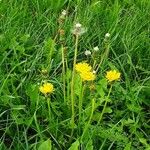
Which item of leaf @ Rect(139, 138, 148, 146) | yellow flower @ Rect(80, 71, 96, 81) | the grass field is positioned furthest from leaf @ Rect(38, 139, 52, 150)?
leaf @ Rect(139, 138, 148, 146)

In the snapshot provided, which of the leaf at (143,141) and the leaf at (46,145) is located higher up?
the leaf at (46,145)

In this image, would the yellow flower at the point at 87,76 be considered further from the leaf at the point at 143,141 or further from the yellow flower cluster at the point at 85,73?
the leaf at the point at 143,141

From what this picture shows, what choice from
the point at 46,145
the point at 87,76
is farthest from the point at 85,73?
the point at 46,145

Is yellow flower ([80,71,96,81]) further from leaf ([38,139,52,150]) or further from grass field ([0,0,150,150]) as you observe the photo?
leaf ([38,139,52,150])

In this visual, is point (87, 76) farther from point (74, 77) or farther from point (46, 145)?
point (46, 145)

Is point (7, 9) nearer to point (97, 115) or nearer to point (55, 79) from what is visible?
point (55, 79)

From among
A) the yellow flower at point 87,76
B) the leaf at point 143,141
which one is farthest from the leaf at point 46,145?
the leaf at point 143,141

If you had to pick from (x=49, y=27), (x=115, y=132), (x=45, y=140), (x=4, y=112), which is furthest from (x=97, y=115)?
(x=49, y=27)

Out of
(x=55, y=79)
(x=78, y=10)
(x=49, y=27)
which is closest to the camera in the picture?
(x=55, y=79)

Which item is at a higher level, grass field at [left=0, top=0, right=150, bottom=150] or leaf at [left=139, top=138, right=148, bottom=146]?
grass field at [left=0, top=0, right=150, bottom=150]
